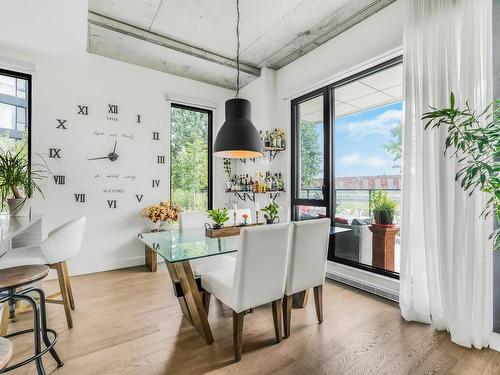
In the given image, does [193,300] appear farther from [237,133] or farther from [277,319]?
[237,133]

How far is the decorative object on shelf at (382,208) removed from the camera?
2.91 meters

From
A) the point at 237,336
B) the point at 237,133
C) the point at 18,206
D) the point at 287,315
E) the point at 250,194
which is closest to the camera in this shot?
the point at 237,336

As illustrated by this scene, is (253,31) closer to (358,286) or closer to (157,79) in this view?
(157,79)

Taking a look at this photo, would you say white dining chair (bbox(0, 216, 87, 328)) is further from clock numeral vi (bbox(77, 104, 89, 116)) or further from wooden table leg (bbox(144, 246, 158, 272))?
clock numeral vi (bbox(77, 104, 89, 116))

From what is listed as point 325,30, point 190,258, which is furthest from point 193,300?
point 325,30

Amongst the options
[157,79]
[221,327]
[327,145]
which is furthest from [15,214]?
[327,145]

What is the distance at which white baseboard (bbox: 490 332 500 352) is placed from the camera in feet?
6.37

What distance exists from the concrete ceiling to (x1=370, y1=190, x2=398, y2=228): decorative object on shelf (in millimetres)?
2017

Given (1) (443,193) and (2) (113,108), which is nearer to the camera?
(1) (443,193)

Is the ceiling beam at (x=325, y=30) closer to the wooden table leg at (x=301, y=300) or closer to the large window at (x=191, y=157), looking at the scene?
the large window at (x=191, y=157)

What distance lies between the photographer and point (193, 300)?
6.73 feet

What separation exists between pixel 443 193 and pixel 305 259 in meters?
1.25


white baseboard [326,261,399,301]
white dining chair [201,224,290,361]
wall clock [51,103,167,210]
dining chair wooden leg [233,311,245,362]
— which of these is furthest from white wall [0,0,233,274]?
white baseboard [326,261,399,301]

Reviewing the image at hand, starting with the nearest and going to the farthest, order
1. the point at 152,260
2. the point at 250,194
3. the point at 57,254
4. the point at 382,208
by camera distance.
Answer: the point at 57,254, the point at 382,208, the point at 152,260, the point at 250,194
